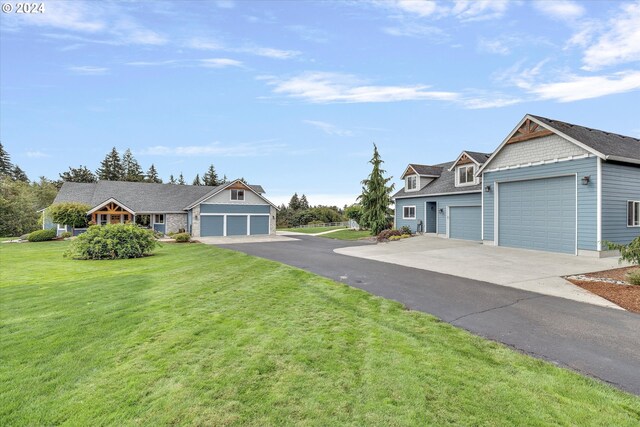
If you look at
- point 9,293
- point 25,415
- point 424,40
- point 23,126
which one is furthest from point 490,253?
point 23,126

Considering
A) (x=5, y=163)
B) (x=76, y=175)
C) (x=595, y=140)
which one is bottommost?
(x=595, y=140)

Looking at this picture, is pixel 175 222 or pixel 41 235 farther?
pixel 175 222

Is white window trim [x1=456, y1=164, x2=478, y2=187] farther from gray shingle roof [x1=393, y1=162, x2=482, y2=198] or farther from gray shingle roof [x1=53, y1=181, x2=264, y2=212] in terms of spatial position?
gray shingle roof [x1=53, y1=181, x2=264, y2=212]

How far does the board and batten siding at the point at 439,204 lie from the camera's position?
19.4 metres

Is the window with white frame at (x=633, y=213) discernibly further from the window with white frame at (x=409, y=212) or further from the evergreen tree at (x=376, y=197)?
the evergreen tree at (x=376, y=197)

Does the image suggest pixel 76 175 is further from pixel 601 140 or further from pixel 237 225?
pixel 601 140

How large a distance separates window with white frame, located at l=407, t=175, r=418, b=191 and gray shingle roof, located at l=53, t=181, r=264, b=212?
22.0 m

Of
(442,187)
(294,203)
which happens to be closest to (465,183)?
(442,187)

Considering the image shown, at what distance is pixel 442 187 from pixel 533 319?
18.1m

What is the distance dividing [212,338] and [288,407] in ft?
6.82

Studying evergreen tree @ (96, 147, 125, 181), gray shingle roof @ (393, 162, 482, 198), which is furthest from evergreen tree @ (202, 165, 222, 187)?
gray shingle roof @ (393, 162, 482, 198)

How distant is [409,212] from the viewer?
24.6 meters

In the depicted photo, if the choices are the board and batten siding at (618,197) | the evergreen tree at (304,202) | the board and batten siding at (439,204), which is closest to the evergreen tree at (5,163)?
the evergreen tree at (304,202)

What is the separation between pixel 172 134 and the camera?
3791 centimetres
